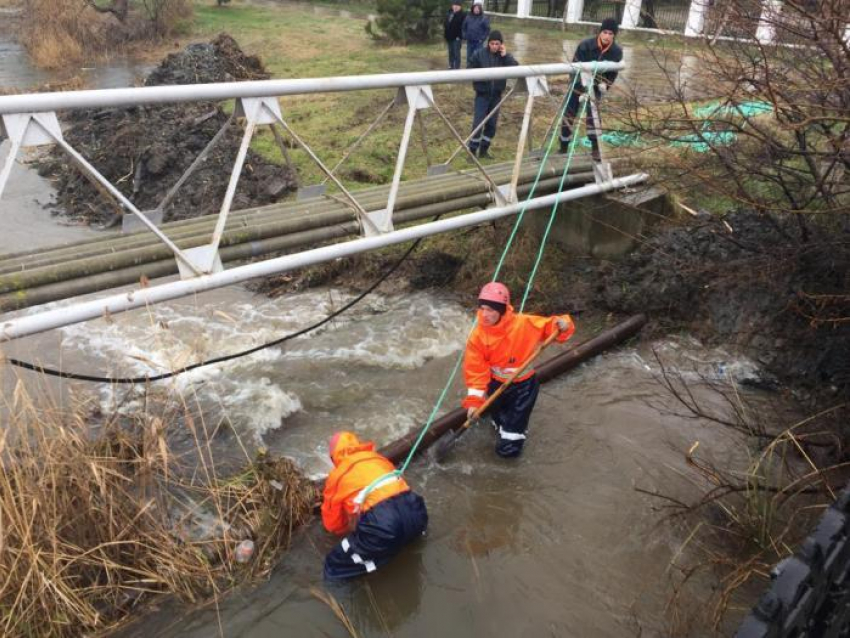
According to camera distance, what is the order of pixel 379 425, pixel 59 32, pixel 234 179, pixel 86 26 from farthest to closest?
pixel 86 26, pixel 59 32, pixel 379 425, pixel 234 179

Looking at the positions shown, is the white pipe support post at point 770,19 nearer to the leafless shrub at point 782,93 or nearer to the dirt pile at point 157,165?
the leafless shrub at point 782,93

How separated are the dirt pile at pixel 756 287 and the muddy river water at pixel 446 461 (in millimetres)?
369

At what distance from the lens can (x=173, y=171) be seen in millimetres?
11117

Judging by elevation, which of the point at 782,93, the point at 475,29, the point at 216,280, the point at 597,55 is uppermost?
the point at 782,93

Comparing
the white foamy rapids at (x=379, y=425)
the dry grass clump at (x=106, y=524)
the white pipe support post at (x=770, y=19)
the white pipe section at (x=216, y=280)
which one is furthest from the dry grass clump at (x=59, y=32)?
the white pipe support post at (x=770, y=19)

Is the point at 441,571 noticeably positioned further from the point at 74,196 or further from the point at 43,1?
the point at 43,1

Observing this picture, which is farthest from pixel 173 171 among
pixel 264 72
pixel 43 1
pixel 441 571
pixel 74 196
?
pixel 43 1

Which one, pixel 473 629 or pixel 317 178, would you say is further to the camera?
pixel 317 178

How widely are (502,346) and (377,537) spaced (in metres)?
1.67

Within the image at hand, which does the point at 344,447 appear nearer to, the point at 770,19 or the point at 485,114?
the point at 770,19

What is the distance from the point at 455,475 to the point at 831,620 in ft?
11.0

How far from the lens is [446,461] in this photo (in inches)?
199

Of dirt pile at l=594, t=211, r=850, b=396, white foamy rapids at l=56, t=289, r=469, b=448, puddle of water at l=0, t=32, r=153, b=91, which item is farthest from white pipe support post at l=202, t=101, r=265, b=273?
puddle of water at l=0, t=32, r=153, b=91

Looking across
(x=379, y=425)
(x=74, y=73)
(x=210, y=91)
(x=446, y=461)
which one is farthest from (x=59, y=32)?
(x=446, y=461)
